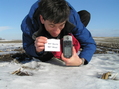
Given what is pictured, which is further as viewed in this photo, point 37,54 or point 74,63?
point 37,54

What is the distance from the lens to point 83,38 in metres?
2.51

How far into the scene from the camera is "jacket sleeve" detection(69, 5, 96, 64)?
2.41 m

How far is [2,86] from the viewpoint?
133 cm

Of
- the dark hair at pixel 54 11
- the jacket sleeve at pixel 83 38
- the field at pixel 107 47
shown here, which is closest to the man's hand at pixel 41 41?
the dark hair at pixel 54 11

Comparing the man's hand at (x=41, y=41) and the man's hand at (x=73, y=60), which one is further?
the man's hand at (x=73, y=60)

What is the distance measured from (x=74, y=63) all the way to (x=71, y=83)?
714mm

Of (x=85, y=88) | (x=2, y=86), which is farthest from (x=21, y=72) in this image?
(x=85, y=88)

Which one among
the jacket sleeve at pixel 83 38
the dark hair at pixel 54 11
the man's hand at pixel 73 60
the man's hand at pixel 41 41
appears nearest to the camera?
the dark hair at pixel 54 11

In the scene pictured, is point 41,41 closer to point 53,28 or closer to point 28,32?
point 53,28

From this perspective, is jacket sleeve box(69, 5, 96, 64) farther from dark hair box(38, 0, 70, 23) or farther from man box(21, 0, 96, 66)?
dark hair box(38, 0, 70, 23)

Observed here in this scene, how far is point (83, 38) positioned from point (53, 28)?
0.84 m

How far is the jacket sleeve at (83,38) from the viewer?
2.41 m

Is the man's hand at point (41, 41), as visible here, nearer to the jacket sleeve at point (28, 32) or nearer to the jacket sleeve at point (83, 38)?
the jacket sleeve at point (28, 32)

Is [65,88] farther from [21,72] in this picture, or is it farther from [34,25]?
[34,25]
